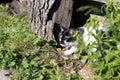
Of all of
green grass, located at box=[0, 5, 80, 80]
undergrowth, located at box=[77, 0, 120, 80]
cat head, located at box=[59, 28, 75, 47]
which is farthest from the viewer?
cat head, located at box=[59, 28, 75, 47]

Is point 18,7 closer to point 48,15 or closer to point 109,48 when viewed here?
point 48,15

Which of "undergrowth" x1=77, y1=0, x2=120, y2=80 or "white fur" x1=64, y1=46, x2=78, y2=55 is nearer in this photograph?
"undergrowth" x1=77, y1=0, x2=120, y2=80

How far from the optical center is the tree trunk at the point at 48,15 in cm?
455

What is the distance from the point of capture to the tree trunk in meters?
4.55

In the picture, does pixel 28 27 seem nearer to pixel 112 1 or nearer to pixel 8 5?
pixel 8 5

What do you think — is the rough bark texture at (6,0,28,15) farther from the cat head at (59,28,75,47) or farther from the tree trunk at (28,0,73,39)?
the cat head at (59,28,75,47)

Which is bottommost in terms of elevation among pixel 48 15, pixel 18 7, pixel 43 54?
pixel 43 54

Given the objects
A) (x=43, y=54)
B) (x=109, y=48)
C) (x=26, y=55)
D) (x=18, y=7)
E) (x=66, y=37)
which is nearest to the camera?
(x=109, y=48)

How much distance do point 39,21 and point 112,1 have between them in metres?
1.17

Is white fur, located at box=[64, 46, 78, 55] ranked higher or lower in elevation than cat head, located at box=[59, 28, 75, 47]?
lower

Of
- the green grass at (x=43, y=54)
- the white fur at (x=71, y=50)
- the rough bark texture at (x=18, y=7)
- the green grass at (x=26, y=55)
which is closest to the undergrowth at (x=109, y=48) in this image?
the green grass at (x=43, y=54)

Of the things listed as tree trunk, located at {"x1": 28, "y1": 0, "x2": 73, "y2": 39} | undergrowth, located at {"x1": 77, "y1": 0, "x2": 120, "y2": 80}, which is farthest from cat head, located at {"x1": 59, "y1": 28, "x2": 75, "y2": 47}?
undergrowth, located at {"x1": 77, "y1": 0, "x2": 120, "y2": 80}

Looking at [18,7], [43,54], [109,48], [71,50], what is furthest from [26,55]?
[18,7]

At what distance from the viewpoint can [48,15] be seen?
15.1 feet
